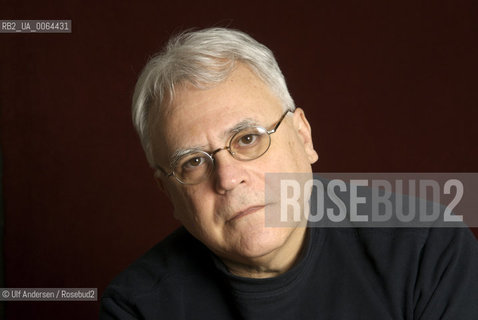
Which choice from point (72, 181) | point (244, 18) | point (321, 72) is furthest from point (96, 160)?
point (321, 72)

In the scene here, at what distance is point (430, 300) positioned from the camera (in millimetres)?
1537

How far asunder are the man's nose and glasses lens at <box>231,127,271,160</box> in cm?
2

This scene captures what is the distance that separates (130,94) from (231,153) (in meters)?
1.56

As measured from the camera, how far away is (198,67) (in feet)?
5.47

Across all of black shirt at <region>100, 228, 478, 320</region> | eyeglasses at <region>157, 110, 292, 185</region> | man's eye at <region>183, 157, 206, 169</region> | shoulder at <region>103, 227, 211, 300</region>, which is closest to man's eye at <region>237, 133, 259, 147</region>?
eyeglasses at <region>157, 110, 292, 185</region>

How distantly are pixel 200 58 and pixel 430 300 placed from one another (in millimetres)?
911

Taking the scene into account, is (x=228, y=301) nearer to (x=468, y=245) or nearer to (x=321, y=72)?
(x=468, y=245)

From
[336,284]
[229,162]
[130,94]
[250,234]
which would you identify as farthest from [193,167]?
[130,94]

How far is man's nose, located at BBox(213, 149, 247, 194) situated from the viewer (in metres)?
1.57

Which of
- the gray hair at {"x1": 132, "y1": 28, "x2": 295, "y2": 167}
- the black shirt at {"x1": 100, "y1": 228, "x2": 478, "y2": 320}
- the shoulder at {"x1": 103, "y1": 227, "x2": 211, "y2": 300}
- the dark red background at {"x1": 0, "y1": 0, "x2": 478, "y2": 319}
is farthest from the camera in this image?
the dark red background at {"x1": 0, "y1": 0, "x2": 478, "y2": 319}

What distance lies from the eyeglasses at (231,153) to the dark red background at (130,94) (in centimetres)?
144

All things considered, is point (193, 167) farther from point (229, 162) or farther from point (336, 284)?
point (336, 284)

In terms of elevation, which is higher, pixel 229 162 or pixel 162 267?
pixel 229 162

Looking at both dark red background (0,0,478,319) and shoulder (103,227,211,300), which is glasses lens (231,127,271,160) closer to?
shoulder (103,227,211,300)
